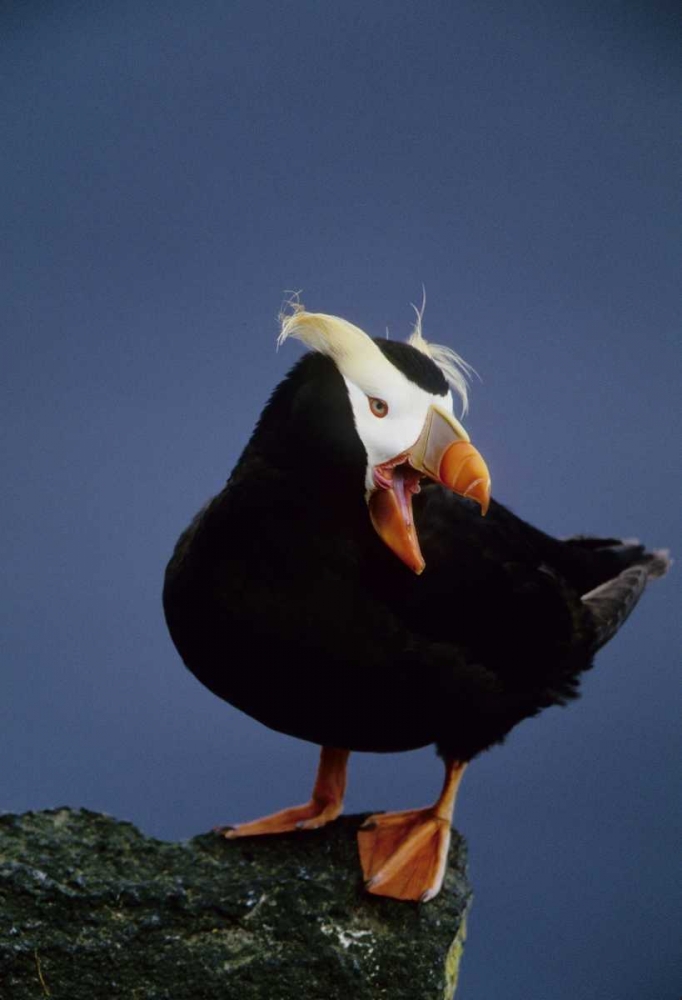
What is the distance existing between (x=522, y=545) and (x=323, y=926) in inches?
33.4

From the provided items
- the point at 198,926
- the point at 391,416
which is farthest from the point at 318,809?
the point at 391,416

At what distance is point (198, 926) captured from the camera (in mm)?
2674

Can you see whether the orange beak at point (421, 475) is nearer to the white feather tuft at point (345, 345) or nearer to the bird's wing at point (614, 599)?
the white feather tuft at point (345, 345)

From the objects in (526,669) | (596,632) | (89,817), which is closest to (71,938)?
(89,817)

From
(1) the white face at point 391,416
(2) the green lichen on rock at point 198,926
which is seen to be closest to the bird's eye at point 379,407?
(1) the white face at point 391,416

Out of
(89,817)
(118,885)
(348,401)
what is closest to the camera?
(348,401)

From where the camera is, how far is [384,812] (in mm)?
2994

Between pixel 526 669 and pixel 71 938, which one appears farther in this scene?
pixel 526 669

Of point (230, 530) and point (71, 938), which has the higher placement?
point (230, 530)

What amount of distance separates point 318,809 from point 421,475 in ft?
2.85

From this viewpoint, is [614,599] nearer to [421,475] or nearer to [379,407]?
[421,475]

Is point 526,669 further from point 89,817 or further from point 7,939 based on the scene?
point 7,939

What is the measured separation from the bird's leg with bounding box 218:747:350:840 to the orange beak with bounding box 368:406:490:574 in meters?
0.69

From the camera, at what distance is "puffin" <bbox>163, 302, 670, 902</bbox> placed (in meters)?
2.48
